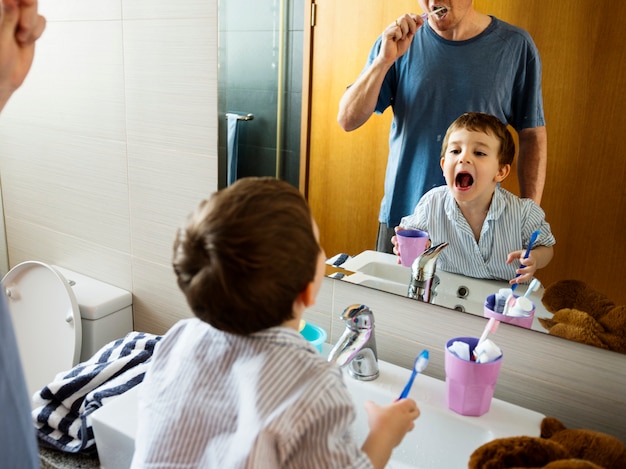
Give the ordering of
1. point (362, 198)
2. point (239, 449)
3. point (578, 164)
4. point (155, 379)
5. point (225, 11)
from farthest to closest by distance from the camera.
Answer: point (225, 11) < point (362, 198) < point (578, 164) < point (155, 379) < point (239, 449)

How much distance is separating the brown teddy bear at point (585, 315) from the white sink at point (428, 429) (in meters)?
0.16

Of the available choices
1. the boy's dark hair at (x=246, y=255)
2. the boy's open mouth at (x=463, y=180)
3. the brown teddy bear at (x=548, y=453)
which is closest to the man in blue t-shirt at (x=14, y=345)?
the boy's dark hair at (x=246, y=255)

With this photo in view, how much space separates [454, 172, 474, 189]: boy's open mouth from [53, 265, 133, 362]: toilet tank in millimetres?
1008

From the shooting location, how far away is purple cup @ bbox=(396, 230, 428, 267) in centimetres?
120

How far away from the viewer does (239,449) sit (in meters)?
0.70

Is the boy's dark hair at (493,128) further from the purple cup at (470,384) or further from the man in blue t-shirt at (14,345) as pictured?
the man in blue t-shirt at (14,345)

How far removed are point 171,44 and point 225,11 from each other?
0.57ft

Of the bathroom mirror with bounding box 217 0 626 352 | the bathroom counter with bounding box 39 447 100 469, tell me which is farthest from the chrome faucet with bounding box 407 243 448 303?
the bathroom counter with bounding box 39 447 100 469

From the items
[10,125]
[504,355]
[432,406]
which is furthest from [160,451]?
[10,125]

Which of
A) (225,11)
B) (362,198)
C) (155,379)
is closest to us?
(155,379)

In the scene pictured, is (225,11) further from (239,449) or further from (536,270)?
(239,449)

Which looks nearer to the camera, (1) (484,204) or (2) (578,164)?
(2) (578,164)

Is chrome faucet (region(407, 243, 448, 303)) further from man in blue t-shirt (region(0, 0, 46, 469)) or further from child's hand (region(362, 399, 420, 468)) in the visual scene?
man in blue t-shirt (region(0, 0, 46, 469))

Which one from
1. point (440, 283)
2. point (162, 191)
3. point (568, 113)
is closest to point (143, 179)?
point (162, 191)
